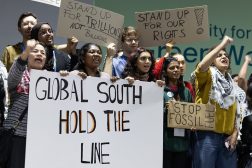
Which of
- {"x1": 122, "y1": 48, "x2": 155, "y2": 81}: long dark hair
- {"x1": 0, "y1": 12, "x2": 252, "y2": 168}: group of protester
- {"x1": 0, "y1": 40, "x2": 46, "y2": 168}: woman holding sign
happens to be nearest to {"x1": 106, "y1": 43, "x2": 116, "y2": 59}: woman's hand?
{"x1": 0, "y1": 12, "x2": 252, "y2": 168}: group of protester

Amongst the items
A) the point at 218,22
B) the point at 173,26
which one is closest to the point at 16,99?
the point at 173,26

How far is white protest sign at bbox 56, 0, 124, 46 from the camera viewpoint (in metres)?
5.11

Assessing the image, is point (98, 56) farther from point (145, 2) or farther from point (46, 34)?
point (145, 2)

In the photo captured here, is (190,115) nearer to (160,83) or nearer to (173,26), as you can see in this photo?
(160,83)

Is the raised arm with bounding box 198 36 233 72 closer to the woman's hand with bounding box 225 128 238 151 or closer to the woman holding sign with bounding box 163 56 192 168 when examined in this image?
the woman holding sign with bounding box 163 56 192 168

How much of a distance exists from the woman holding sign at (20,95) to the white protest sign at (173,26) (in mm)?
1566

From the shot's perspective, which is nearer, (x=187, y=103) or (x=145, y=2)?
(x=187, y=103)

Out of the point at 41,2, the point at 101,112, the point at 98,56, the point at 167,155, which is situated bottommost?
the point at 167,155

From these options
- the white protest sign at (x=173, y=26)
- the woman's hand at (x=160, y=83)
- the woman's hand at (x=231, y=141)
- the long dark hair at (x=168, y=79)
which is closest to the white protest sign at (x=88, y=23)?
the white protest sign at (x=173, y=26)

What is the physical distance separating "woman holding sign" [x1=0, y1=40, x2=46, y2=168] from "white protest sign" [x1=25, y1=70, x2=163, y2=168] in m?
0.10

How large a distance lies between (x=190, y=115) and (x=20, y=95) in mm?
1426

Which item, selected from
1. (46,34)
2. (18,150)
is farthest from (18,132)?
(46,34)

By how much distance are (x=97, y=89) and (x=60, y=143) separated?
0.51m

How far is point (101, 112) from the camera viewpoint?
14.9 feet
